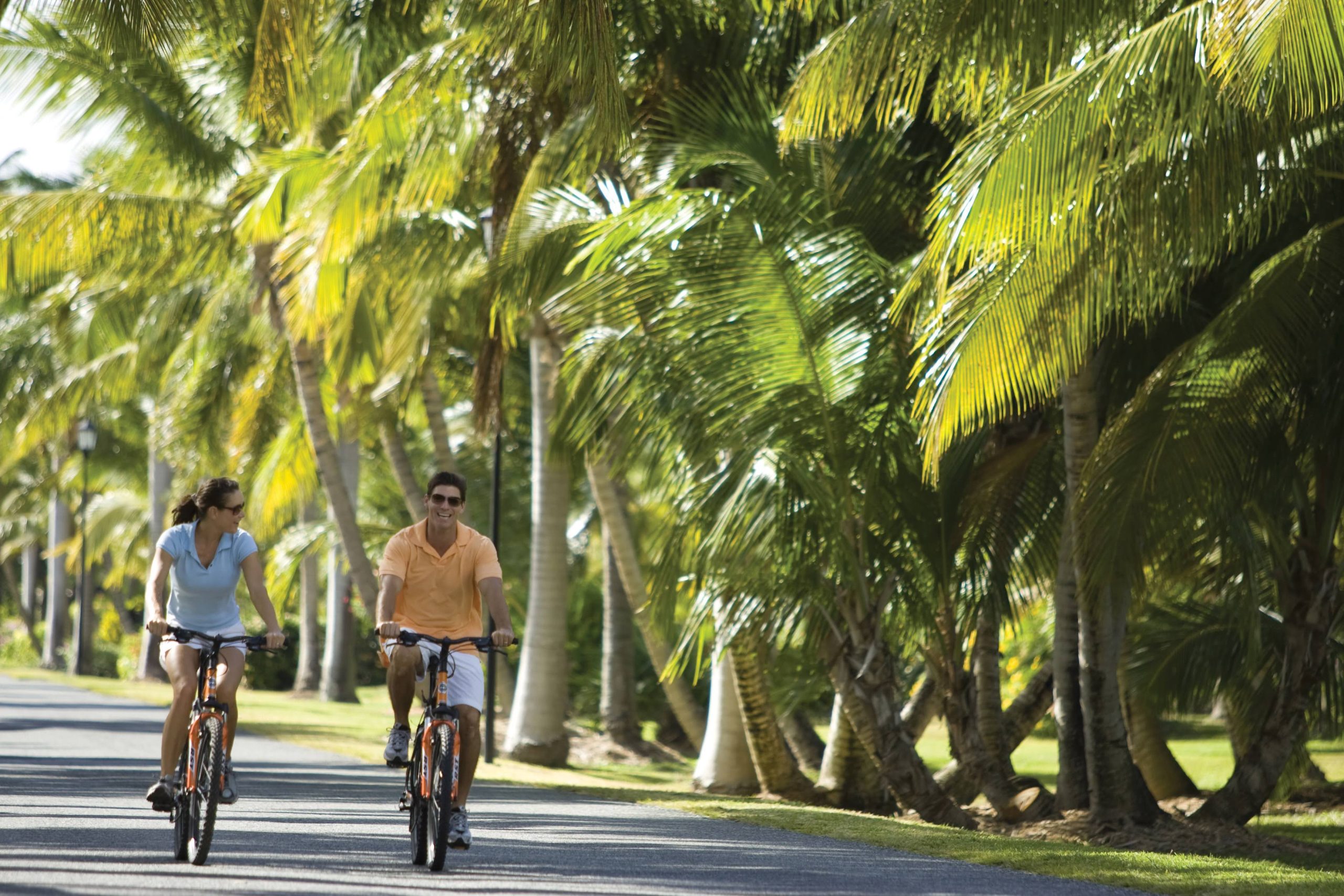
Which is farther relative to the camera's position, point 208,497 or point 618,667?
point 618,667

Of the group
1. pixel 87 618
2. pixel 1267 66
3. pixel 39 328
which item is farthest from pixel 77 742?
pixel 87 618

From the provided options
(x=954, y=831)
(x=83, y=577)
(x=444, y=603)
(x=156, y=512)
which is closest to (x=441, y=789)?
(x=444, y=603)

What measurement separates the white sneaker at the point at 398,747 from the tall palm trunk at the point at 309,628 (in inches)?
854

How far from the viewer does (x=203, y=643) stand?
22.2 ft

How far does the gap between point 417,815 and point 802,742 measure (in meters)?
10.1

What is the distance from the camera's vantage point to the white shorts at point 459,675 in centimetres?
645

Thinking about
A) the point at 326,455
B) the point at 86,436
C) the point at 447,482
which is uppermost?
the point at 86,436

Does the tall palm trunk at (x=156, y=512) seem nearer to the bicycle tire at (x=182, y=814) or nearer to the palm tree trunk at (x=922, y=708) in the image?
the palm tree trunk at (x=922, y=708)

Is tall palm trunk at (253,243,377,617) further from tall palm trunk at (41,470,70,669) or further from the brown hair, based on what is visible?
tall palm trunk at (41,470,70,669)

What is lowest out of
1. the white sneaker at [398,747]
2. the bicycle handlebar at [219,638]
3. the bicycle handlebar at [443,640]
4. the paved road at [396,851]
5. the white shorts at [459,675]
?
the paved road at [396,851]

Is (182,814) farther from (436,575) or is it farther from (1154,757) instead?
(1154,757)

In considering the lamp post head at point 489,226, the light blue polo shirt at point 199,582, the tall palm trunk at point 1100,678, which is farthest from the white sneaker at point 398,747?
the lamp post head at point 489,226

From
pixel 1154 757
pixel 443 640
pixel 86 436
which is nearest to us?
pixel 443 640

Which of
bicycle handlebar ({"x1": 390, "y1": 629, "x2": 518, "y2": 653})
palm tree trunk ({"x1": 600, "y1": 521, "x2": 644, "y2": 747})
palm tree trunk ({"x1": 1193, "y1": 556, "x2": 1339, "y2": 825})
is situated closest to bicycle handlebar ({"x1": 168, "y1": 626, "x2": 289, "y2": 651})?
bicycle handlebar ({"x1": 390, "y1": 629, "x2": 518, "y2": 653})
